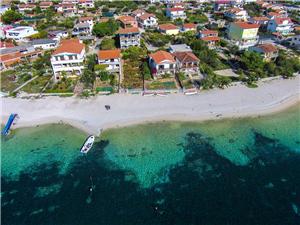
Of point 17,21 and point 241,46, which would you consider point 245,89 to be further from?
point 17,21

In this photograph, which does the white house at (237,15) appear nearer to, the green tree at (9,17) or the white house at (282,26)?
the white house at (282,26)

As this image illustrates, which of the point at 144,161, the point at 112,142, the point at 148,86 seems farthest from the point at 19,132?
the point at 148,86

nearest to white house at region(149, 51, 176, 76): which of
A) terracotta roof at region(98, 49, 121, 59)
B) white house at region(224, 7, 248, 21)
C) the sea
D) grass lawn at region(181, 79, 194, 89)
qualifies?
grass lawn at region(181, 79, 194, 89)

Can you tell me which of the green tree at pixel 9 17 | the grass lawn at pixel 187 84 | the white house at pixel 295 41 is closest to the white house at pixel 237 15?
the white house at pixel 295 41

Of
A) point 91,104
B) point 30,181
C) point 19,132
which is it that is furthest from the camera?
point 91,104

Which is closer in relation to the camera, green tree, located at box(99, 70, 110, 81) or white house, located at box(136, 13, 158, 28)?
Result: green tree, located at box(99, 70, 110, 81)

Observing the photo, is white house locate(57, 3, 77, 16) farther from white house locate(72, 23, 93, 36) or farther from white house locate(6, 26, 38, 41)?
white house locate(6, 26, 38, 41)
